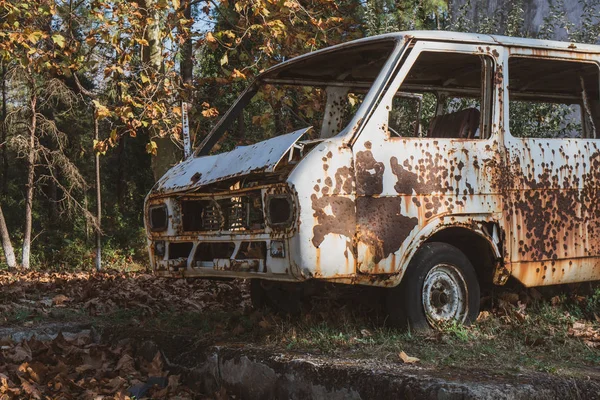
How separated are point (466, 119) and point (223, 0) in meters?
6.04

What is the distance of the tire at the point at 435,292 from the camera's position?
4.88 meters

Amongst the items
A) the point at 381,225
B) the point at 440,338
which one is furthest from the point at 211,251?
the point at 440,338

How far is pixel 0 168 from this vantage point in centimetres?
2983

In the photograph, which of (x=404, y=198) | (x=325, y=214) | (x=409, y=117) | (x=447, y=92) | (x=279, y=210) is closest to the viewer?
(x=325, y=214)

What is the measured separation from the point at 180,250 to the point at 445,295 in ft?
6.47

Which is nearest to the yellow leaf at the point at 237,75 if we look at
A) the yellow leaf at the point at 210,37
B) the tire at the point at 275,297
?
the yellow leaf at the point at 210,37

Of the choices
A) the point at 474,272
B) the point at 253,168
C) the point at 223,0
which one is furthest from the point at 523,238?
the point at 223,0

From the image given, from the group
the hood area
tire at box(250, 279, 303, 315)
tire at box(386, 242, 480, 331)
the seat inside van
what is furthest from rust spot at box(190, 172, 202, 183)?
the seat inside van

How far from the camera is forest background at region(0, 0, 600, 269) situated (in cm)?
1101

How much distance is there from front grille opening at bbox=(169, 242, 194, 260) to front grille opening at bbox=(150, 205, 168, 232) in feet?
0.52

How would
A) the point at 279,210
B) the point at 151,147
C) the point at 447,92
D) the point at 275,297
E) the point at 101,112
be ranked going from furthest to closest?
the point at 151,147 < the point at 101,112 < the point at 447,92 < the point at 275,297 < the point at 279,210

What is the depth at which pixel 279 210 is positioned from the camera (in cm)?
465

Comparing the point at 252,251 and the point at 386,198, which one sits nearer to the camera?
the point at 386,198

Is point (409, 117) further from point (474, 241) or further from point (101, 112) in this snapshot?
point (101, 112)
